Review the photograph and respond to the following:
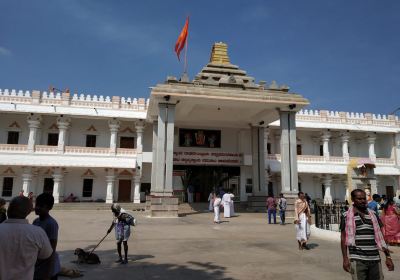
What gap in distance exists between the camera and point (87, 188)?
2619cm

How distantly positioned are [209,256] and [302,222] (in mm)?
2831

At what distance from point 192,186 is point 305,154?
12.1m

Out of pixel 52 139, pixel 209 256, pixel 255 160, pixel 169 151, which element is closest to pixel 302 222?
pixel 209 256

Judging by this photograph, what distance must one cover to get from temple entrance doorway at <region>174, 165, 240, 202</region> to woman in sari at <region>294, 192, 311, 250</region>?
16520 mm

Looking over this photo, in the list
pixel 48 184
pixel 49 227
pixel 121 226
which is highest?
pixel 48 184

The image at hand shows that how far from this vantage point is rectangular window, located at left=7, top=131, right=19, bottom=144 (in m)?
25.3

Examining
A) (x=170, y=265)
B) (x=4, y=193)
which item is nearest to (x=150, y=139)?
(x=4, y=193)

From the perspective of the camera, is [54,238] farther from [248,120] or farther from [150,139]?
[150,139]

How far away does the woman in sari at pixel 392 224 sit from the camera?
9.03 metres

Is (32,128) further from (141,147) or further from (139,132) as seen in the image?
(141,147)

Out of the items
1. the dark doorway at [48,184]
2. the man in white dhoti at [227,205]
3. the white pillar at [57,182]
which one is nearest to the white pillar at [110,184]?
the white pillar at [57,182]

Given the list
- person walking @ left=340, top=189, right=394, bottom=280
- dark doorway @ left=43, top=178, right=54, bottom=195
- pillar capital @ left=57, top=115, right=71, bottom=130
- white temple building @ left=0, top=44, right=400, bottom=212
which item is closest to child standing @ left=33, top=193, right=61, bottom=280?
person walking @ left=340, top=189, right=394, bottom=280

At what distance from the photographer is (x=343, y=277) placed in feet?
18.1

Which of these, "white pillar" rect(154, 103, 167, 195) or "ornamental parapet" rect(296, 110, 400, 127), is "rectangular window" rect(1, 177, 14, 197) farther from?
"ornamental parapet" rect(296, 110, 400, 127)
